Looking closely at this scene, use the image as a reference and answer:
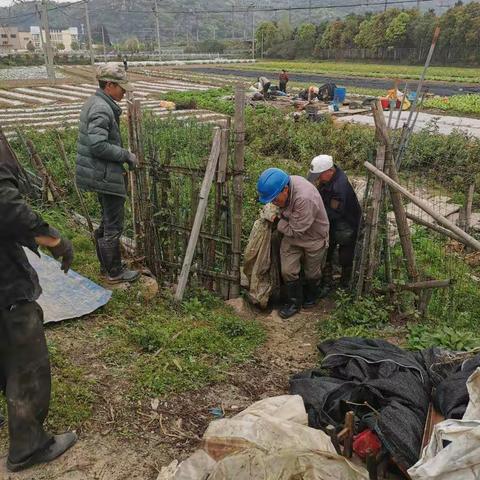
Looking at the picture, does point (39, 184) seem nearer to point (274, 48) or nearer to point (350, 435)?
point (350, 435)

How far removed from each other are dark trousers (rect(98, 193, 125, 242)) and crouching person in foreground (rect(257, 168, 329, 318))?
1.39 m

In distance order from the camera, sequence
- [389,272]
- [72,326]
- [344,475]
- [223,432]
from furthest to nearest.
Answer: [389,272], [72,326], [223,432], [344,475]

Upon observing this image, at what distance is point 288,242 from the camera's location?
15.4ft

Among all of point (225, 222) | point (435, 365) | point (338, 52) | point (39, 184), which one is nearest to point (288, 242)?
point (225, 222)

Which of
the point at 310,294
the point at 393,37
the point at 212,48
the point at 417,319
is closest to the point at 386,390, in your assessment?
the point at 417,319

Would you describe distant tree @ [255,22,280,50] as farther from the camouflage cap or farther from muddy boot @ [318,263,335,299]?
the camouflage cap

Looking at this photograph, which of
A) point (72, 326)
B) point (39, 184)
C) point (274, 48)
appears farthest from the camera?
point (274, 48)

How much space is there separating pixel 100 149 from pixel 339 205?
7.43 ft

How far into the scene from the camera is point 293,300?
4934 mm

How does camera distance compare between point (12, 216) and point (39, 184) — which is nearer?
point (12, 216)

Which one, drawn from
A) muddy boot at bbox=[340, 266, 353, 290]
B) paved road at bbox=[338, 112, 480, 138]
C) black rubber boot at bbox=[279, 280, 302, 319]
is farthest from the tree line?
black rubber boot at bbox=[279, 280, 302, 319]

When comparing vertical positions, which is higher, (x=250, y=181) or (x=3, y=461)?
(x=3, y=461)

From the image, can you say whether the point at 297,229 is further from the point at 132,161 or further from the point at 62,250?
the point at 62,250

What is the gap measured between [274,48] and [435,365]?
65.0 meters
